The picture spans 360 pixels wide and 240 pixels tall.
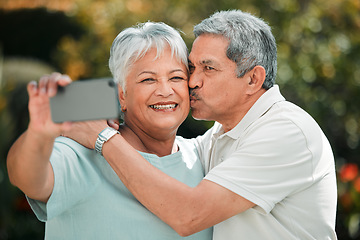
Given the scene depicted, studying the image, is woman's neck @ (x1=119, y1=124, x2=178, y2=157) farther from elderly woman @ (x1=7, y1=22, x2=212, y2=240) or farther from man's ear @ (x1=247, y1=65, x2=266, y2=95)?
man's ear @ (x1=247, y1=65, x2=266, y2=95)

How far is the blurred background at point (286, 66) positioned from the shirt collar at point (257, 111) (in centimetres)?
283

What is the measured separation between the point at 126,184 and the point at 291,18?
197 inches

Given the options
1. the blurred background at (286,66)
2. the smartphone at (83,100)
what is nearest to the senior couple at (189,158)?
the smartphone at (83,100)

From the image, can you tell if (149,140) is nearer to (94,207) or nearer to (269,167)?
(94,207)

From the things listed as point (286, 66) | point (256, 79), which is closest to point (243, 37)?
point (256, 79)

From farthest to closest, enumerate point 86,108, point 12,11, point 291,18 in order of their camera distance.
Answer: point 12,11 < point 291,18 < point 86,108

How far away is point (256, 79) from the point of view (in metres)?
2.62

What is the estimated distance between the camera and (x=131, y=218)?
7.15 ft

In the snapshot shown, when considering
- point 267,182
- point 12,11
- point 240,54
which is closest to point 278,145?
point 267,182

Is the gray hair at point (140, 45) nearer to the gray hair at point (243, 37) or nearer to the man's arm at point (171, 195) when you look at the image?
the gray hair at point (243, 37)

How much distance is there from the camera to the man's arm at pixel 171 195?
6.89ft

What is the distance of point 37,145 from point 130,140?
2.87 ft

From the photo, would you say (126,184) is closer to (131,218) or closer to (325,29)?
(131,218)

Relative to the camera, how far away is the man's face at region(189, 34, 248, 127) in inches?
101
